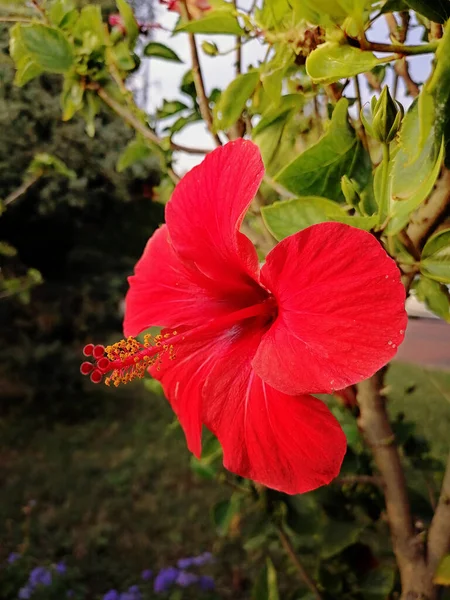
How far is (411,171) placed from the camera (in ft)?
1.16

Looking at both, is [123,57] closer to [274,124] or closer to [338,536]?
[274,124]

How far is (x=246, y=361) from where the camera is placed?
44 cm

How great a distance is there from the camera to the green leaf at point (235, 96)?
553 mm

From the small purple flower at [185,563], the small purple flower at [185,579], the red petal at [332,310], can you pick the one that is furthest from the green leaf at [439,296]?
the small purple flower at [185,563]

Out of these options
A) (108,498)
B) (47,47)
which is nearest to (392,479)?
(47,47)

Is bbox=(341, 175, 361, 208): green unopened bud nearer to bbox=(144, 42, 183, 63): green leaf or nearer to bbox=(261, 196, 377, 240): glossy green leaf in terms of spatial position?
bbox=(261, 196, 377, 240): glossy green leaf

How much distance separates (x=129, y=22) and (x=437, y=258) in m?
0.59

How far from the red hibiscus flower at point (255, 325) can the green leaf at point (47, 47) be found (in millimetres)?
376

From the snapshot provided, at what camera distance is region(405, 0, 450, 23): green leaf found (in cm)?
33

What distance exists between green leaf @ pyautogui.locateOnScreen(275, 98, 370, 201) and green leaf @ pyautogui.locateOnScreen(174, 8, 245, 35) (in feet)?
0.47

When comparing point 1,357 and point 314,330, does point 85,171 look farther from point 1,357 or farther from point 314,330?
point 314,330

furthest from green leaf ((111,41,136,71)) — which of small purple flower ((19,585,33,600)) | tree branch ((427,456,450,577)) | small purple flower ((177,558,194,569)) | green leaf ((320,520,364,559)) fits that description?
small purple flower ((19,585,33,600))

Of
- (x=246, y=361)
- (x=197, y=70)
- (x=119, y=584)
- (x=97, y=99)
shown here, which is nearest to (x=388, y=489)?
(x=246, y=361)

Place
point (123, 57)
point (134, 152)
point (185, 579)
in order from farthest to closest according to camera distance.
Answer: point (185, 579) < point (134, 152) < point (123, 57)
